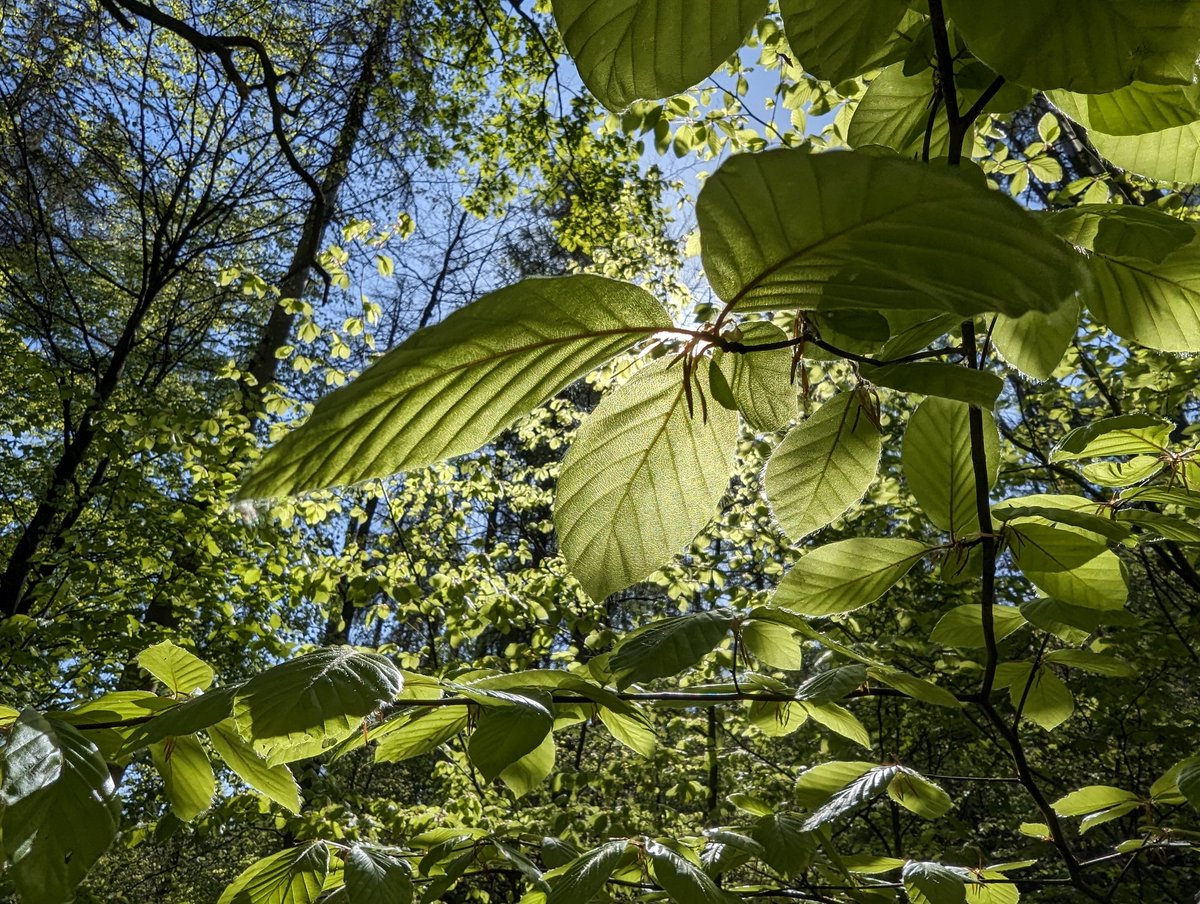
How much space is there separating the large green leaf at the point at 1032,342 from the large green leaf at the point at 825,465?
0.07m

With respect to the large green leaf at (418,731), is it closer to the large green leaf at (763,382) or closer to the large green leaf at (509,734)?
the large green leaf at (509,734)

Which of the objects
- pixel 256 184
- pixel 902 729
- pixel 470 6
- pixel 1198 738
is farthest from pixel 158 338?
pixel 1198 738

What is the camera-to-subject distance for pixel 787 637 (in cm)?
62

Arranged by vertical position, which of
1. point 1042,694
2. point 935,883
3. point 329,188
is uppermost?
point 329,188

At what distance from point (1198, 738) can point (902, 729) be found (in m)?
1.34

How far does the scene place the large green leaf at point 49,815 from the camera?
360mm

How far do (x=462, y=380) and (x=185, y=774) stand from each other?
0.48m

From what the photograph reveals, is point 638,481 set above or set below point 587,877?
above

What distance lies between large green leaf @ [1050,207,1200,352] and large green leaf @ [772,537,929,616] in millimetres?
183

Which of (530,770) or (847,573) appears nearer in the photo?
(847,573)

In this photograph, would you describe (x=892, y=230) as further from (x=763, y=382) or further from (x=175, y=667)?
(x=175, y=667)

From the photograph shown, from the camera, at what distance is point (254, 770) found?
0.53 metres

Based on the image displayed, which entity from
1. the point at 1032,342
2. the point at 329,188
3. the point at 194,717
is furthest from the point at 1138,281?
the point at 329,188

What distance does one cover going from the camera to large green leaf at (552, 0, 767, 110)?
26 cm
